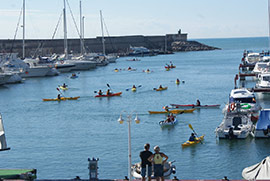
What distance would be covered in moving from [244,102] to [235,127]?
11.2m

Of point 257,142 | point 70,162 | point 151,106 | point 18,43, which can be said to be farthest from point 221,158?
point 18,43

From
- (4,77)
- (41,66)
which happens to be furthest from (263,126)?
(41,66)

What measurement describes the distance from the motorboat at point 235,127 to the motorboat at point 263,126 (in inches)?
31.8

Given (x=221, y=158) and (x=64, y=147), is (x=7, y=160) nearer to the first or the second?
(x=64, y=147)

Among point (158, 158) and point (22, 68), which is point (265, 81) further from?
point (22, 68)

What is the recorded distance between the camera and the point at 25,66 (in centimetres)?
11388

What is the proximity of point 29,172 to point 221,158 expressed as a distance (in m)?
15.9

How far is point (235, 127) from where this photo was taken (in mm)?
41344

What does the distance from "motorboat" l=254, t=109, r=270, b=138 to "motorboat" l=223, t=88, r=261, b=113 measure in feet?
17.6

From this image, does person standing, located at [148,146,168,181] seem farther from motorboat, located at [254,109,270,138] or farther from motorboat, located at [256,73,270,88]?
motorboat, located at [256,73,270,88]

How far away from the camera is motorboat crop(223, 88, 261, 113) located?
47.8m

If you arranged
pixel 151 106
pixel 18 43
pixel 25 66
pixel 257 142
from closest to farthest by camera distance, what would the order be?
pixel 257 142 → pixel 151 106 → pixel 25 66 → pixel 18 43

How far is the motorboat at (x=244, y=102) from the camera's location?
157 feet

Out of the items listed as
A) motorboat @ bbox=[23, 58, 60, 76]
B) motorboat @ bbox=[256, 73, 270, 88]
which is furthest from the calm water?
motorboat @ bbox=[23, 58, 60, 76]
